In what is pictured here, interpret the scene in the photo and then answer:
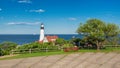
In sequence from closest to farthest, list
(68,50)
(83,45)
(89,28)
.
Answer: (68,50)
(89,28)
(83,45)

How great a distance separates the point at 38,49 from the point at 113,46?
15.9 metres

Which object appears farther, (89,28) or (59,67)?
(89,28)

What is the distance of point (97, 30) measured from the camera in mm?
40250

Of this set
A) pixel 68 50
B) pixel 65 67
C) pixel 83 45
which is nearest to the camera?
pixel 65 67

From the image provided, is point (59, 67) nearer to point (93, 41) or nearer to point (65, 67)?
point (65, 67)

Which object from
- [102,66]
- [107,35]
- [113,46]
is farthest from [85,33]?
[102,66]

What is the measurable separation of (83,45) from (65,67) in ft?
64.8

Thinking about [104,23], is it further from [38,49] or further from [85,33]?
[38,49]

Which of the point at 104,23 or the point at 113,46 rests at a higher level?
the point at 104,23

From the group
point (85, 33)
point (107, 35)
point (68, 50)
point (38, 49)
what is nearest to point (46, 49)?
point (38, 49)

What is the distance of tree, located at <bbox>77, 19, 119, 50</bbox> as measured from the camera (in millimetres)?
40156

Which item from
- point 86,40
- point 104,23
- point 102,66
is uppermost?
point 104,23

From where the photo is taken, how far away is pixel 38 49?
37219 mm

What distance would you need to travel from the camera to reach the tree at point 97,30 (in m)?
40.2
